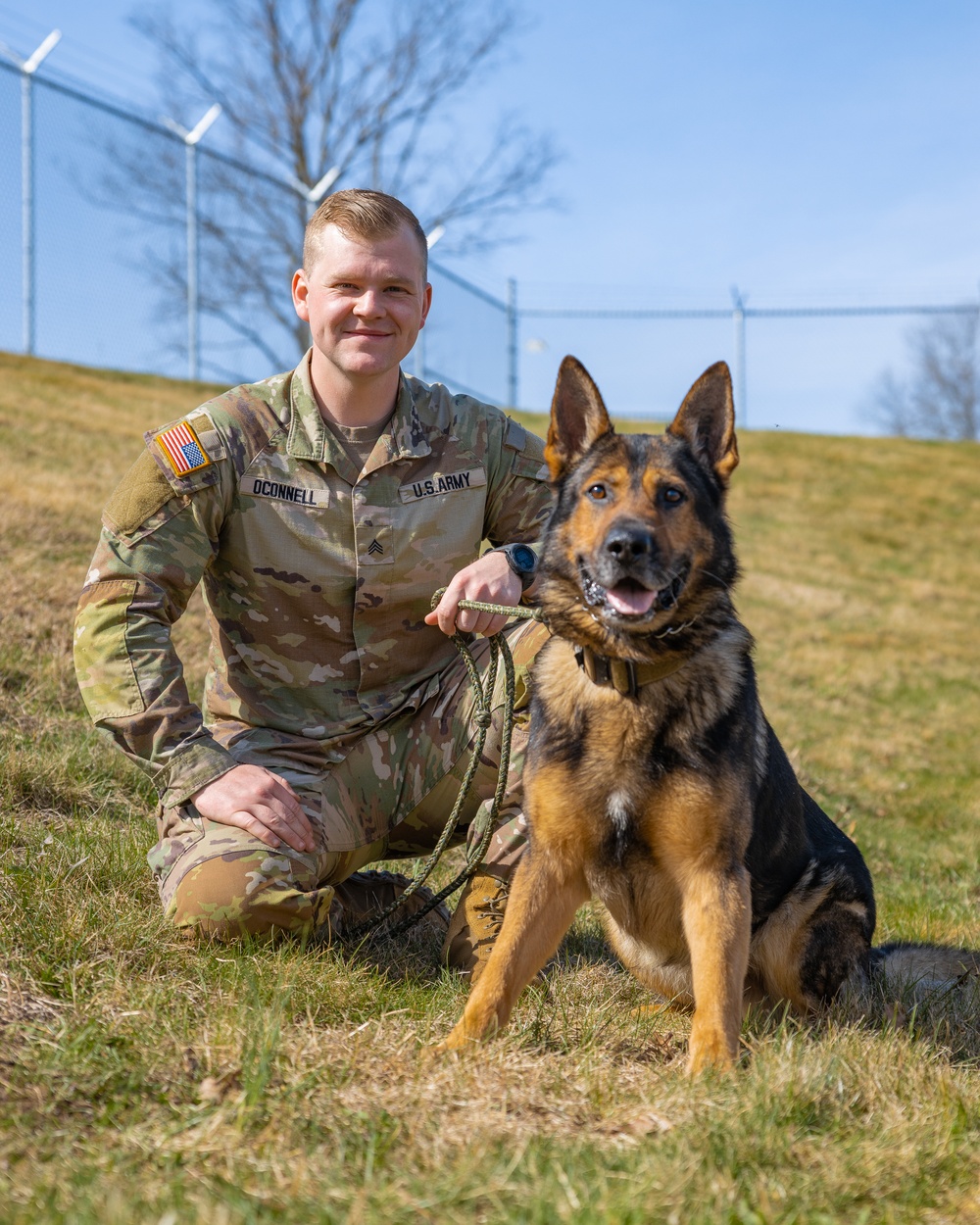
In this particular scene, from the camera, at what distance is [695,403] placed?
10.1 feet

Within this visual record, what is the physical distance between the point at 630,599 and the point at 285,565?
128 cm

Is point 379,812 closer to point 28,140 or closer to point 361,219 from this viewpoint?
point 361,219

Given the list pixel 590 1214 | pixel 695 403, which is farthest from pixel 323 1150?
pixel 695 403

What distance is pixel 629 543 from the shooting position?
270 centimetres

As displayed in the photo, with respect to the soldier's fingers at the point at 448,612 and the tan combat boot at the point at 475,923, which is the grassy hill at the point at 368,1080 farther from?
the soldier's fingers at the point at 448,612

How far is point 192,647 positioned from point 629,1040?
4.18m

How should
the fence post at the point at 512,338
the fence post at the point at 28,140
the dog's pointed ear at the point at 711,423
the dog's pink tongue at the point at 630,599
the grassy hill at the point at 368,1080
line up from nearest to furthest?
the grassy hill at the point at 368,1080 → the dog's pink tongue at the point at 630,599 → the dog's pointed ear at the point at 711,423 → the fence post at the point at 28,140 → the fence post at the point at 512,338

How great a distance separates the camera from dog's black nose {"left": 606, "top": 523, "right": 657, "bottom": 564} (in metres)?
2.70

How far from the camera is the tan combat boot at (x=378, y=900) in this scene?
374cm

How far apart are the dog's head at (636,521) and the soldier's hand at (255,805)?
946mm

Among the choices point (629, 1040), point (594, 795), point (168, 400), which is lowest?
point (629, 1040)

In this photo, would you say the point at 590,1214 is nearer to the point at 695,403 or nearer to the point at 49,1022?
the point at 49,1022

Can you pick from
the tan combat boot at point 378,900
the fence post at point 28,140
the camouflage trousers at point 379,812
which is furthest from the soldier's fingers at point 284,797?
the fence post at point 28,140

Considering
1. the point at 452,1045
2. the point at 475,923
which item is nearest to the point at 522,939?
the point at 452,1045
